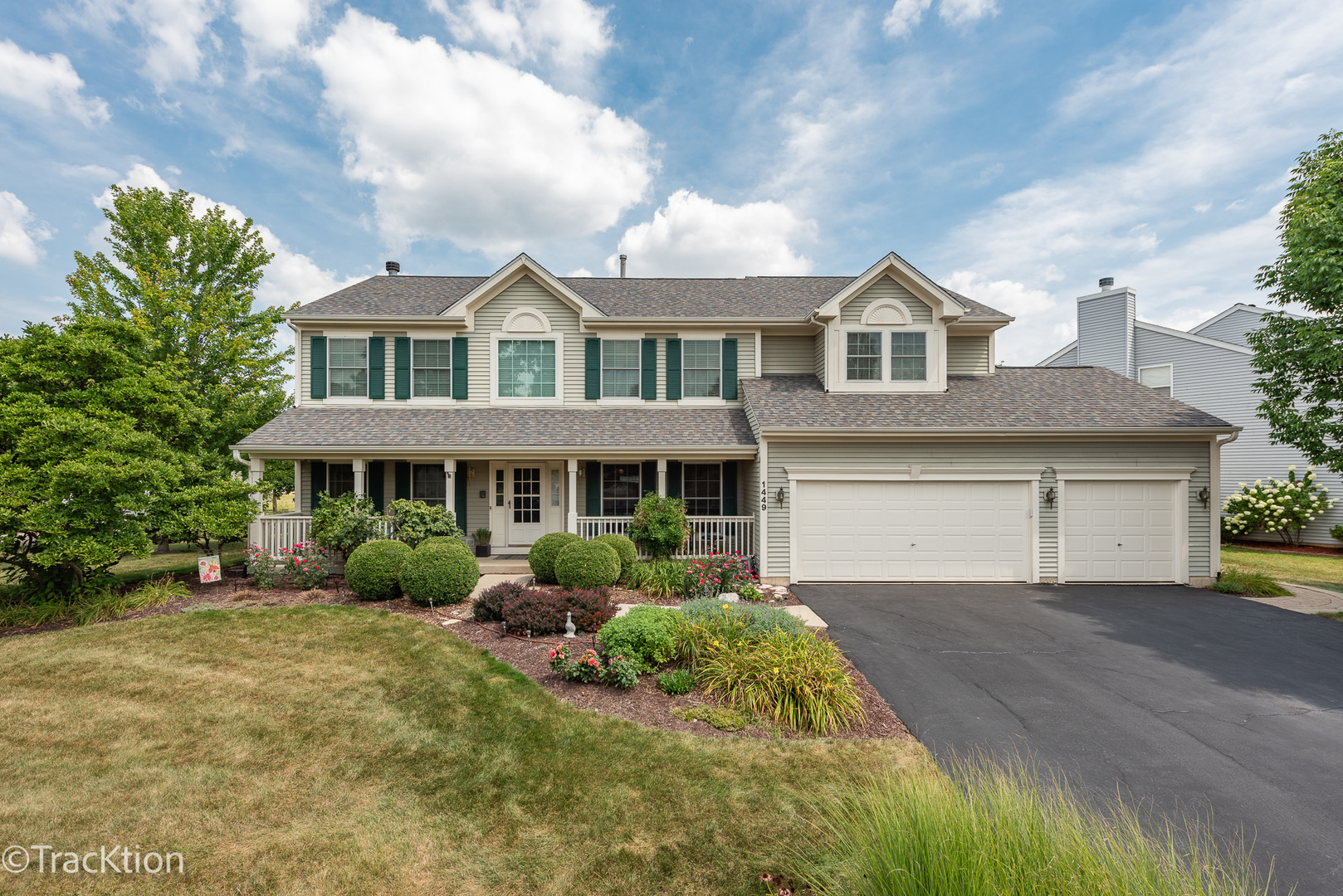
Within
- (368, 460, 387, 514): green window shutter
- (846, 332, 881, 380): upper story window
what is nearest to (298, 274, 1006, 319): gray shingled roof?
(846, 332, 881, 380): upper story window

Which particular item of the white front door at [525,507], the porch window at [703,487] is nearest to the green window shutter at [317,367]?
the white front door at [525,507]

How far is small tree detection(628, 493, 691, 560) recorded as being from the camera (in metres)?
10.8

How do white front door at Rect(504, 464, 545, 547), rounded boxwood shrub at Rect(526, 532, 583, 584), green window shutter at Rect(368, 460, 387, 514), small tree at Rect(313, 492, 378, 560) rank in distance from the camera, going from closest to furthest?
rounded boxwood shrub at Rect(526, 532, 583, 584) < small tree at Rect(313, 492, 378, 560) < green window shutter at Rect(368, 460, 387, 514) < white front door at Rect(504, 464, 545, 547)

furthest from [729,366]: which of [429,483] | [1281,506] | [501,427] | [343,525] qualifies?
[1281,506]

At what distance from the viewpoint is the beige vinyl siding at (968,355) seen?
13367 millimetres

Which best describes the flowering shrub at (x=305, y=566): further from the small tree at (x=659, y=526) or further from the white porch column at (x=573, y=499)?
the small tree at (x=659, y=526)

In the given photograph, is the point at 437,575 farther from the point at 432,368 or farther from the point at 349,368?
the point at 349,368

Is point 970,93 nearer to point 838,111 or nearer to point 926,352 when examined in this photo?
point 838,111

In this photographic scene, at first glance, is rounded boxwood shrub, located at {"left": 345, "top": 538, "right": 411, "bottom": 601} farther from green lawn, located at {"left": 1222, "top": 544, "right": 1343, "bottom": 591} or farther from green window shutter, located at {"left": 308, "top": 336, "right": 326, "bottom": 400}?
green lawn, located at {"left": 1222, "top": 544, "right": 1343, "bottom": 591}

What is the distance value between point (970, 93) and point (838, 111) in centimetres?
283

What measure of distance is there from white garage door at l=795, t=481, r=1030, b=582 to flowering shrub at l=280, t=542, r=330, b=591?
9.56m

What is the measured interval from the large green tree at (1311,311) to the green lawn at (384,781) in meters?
11.5

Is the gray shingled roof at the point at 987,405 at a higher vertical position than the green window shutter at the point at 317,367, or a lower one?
lower

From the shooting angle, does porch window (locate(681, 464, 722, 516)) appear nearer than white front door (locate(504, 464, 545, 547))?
Yes
